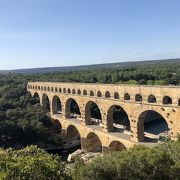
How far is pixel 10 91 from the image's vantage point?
60.8 meters

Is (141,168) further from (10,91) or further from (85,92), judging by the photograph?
(10,91)

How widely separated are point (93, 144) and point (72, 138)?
6.07m

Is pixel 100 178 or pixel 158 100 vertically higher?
pixel 158 100

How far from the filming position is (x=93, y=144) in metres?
41.5

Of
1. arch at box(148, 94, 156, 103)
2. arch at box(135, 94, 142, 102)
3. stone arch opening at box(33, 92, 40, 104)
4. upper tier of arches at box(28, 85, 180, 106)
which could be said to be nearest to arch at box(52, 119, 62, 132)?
upper tier of arches at box(28, 85, 180, 106)

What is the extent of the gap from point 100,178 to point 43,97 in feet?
131

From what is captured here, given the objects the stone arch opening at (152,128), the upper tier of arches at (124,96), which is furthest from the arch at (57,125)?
the stone arch opening at (152,128)

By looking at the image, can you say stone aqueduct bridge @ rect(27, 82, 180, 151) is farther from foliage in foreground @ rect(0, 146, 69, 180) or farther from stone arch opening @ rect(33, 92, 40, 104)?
foliage in foreground @ rect(0, 146, 69, 180)

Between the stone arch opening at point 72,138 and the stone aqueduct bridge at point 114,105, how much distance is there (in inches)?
30.3

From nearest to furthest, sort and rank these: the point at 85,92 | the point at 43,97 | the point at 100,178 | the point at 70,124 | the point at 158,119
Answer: the point at 100,178
the point at 85,92
the point at 70,124
the point at 43,97
the point at 158,119

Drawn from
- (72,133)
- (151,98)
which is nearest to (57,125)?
(72,133)

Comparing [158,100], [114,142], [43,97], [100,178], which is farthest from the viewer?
[43,97]

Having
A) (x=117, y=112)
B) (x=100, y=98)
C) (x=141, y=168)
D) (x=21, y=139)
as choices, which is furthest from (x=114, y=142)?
(x=117, y=112)

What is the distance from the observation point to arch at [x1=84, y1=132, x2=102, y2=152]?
4102cm
